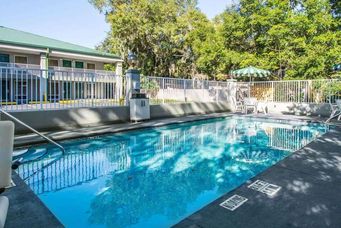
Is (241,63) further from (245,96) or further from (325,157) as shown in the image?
(325,157)

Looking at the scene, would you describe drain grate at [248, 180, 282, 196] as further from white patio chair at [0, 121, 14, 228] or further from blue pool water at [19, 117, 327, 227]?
white patio chair at [0, 121, 14, 228]

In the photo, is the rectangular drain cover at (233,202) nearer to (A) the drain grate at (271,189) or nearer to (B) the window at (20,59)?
(A) the drain grate at (271,189)

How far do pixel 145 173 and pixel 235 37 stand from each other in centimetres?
1603

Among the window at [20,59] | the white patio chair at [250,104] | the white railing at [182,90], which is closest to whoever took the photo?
the white railing at [182,90]

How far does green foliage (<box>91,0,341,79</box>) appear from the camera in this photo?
15.0 meters

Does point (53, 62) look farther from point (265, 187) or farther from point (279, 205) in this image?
point (279, 205)

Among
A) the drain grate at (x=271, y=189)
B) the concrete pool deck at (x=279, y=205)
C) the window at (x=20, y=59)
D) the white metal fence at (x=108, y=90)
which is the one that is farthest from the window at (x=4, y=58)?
the drain grate at (x=271, y=189)

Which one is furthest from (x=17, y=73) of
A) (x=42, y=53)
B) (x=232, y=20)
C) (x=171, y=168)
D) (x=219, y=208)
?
(x=232, y=20)

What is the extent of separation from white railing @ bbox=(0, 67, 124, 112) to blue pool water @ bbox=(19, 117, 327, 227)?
1.89 m

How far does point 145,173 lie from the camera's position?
4.54 metres

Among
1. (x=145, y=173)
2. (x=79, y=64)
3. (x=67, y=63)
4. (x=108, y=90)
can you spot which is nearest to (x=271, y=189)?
(x=145, y=173)

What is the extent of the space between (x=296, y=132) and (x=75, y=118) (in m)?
7.52

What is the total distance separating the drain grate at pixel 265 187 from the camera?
3141 mm

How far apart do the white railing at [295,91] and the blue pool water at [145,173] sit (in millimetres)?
6146
